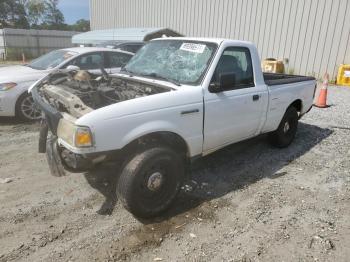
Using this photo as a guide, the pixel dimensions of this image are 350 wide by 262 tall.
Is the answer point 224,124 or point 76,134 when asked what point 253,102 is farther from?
point 76,134

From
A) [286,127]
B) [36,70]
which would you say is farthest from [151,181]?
[36,70]

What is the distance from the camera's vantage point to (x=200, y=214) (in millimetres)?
3711

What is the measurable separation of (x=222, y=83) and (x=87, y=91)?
1.59 meters

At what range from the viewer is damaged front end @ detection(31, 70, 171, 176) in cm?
314

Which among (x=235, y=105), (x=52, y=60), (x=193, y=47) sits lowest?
(x=235, y=105)

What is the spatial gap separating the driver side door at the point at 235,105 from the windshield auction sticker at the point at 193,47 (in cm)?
29

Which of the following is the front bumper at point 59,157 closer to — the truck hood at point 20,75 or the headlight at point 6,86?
the headlight at point 6,86

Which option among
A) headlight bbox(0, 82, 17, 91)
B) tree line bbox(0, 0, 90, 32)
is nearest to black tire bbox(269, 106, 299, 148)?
headlight bbox(0, 82, 17, 91)

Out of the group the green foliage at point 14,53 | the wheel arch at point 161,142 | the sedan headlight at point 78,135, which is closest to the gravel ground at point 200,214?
the wheel arch at point 161,142

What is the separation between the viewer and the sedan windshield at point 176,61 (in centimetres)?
405

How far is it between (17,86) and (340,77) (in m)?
11.5

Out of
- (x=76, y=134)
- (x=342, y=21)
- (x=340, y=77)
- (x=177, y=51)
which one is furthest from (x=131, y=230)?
(x=342, y=21)

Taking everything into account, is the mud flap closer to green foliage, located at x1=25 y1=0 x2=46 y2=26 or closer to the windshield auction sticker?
the windshield auction sticker

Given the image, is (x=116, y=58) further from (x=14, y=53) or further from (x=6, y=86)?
(x=14, y=53)
